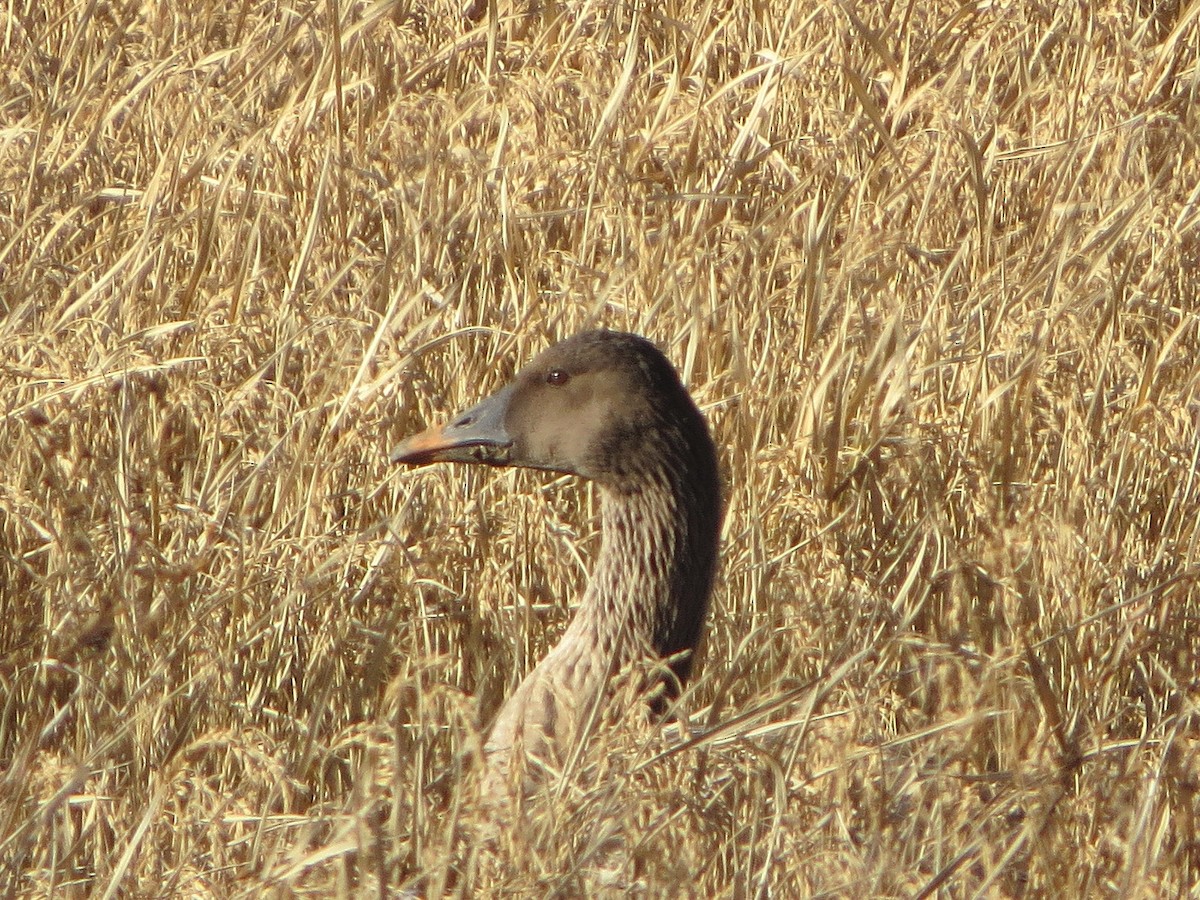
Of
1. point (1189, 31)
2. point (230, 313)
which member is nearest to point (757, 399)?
point (230, 313)

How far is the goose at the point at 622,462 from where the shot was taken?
12.0 ft

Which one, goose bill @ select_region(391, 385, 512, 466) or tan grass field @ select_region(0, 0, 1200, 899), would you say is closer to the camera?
tan grass field @ select_region(0, 0, 1200, 899)

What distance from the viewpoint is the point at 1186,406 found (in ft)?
13.4

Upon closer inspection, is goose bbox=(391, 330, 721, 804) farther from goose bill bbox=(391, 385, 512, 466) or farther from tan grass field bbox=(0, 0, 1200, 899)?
tan grass field bbox=(0, 0, 1200, 899)

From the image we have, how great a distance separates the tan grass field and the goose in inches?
4.9

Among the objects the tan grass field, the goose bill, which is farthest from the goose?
the tan grass field

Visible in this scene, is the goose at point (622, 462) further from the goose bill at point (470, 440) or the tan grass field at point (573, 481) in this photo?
the tan grass field at point (573, 481)

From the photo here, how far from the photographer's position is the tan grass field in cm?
271

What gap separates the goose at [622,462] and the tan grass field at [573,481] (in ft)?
0.41

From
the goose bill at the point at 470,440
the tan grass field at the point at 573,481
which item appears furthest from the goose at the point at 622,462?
the tan grass field at the point at 573,481

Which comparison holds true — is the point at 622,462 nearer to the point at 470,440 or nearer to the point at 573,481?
the point at 470,440

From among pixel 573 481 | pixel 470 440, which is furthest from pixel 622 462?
pixel 573 481

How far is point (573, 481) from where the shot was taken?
4305 millimetres

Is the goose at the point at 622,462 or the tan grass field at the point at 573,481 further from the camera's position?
the goose at the point at 622,462
